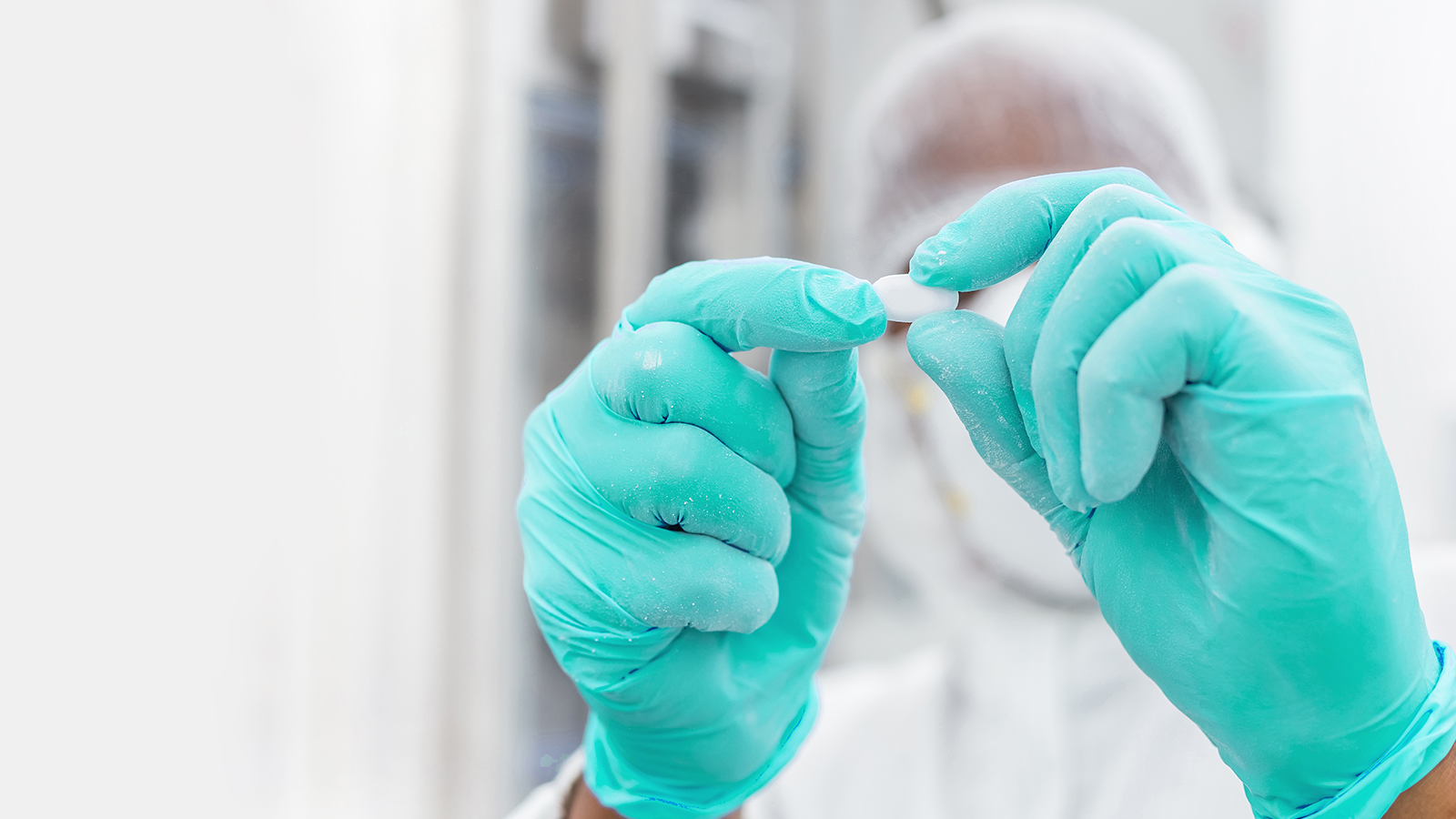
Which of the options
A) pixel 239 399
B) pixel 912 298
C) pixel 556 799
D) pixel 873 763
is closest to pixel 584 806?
pixel 556 799

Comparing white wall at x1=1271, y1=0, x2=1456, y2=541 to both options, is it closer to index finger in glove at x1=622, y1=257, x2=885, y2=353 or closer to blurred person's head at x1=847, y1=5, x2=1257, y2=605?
blurred person's head at x1=847, y1=5, x2=1257, y2=605

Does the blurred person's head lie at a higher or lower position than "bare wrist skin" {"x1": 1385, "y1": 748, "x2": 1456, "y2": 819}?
higher

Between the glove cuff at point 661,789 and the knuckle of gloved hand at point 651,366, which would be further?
the glove cuff at point 661,789

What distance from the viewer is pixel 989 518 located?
3.64 ft

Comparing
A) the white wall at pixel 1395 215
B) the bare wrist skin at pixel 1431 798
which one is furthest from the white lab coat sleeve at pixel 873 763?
the white wall at pixel 1395 215

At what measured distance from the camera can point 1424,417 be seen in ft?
5.23

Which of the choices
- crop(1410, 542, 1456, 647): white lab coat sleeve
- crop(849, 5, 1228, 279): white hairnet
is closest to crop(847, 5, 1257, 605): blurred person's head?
crop(849, 5, 1228, 279): white hairnet

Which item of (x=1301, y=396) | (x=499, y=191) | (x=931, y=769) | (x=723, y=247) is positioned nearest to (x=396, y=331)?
(x=499, y=191)

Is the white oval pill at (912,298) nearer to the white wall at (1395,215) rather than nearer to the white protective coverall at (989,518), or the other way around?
the white protective coverall at (989,518)

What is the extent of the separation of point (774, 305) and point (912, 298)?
10 cm

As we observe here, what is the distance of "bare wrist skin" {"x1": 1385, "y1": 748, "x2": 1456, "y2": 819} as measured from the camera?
0.50 m

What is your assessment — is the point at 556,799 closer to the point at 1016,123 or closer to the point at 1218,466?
the point at 1218,466

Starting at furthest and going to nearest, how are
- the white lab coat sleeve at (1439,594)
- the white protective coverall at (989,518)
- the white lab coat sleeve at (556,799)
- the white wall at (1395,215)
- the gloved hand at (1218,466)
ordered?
the white wall at (1395,215) → the white protective coverall at (989,518) → the white lab coat sleeve at (556,799) → the white lab coat sleeve at (1439,594) → the gloved hand at (1218,466)

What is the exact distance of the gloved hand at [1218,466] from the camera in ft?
1.54
